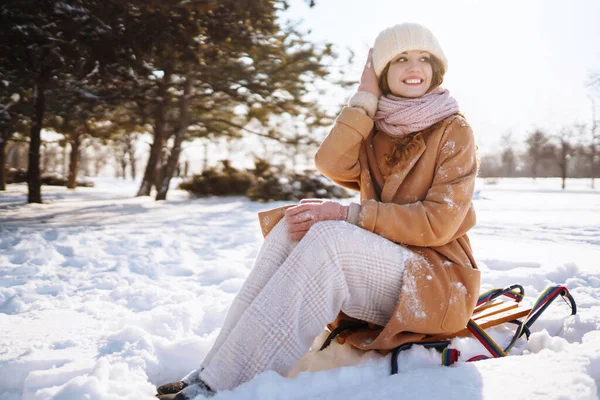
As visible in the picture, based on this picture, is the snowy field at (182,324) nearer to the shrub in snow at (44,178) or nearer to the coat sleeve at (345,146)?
the coat sleeve at (345,146)

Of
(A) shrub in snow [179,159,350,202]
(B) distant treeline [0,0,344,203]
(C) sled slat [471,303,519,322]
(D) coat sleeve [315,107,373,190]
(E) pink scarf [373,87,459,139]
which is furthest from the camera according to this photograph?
(A) shrub in snow [179,159,350,202]

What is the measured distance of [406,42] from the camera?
1.60m

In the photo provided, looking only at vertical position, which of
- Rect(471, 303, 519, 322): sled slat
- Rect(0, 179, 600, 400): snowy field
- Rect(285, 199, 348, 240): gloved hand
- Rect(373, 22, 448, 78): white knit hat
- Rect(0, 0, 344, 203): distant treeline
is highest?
Rect(0, 0, 344, 203): distant treeline

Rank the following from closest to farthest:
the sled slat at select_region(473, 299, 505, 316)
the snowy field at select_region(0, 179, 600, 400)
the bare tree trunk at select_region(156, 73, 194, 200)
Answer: the snowy field at select_region(0, 179, 600, 400)
the sled slat at select_region(473, 299, 505, 316)
the bare tree trunk at select_region(156, 73, 194, 200)

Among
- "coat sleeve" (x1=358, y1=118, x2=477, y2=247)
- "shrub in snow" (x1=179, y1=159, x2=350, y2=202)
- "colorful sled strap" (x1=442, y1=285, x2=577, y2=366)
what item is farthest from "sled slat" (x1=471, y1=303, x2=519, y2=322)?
"shrub in snow" (x1=179, y1=159, x2=350, y2=202)

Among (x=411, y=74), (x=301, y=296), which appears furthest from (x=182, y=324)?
(x=411, y=74)

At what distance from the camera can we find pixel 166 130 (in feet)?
34.1

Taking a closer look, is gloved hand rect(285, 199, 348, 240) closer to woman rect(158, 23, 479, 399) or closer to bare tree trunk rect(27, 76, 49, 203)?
woman rect(158, 23, 479, 399)

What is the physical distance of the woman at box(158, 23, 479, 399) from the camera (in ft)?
4.13

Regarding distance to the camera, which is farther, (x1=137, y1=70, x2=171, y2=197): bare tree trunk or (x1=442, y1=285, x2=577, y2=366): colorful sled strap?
(x1=137, y1=70, x2=171, y2=197): bare tree trunk

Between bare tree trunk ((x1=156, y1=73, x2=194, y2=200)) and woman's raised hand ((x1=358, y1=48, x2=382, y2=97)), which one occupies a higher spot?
bare tree trunk ((x1=156, y1=73, x2=194, y2=200))

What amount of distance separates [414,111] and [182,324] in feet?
4.92

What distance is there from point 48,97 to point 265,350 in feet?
23.9

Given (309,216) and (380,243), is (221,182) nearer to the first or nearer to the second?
Answer: (309,216)
